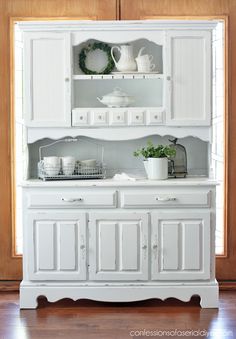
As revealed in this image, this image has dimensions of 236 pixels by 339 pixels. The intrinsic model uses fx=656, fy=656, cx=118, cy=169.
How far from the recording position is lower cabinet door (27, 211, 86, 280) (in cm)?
442

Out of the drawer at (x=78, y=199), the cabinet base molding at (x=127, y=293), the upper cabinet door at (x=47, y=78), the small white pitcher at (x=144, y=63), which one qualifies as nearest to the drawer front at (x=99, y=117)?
the upper cabinet door at (x=47, y=78)

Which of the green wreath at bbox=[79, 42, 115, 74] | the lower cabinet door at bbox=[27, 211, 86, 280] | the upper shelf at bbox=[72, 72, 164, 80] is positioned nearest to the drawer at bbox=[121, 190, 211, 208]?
the lower cabinet door at bbox=[27, 211, 86, 280]

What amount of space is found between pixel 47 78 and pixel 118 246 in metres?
1.27

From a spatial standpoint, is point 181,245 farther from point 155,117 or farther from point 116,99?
point 116,99

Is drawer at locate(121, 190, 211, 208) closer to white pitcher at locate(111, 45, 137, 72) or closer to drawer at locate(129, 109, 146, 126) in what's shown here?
drawer at locate(129, 109, 146, 126)

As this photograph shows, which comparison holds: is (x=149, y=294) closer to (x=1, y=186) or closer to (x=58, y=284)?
(x=58, y=284)

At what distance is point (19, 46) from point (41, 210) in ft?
4.29

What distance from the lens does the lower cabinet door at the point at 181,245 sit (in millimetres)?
4418

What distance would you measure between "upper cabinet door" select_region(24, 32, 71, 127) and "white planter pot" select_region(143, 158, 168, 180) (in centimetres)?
66

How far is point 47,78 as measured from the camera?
15.1 ft

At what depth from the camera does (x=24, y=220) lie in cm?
446

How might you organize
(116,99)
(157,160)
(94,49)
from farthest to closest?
(94,49)
(116,99)
(157,160)

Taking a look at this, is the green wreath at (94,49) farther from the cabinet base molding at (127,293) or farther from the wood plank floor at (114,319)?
the wood plank floor at (114,319)

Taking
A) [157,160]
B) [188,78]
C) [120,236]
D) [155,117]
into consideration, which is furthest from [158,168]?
[188,78]
